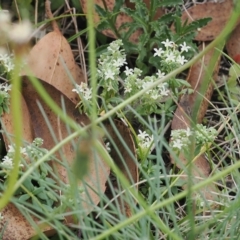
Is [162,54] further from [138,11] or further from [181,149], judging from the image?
[181,149]

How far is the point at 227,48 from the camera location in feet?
5.63

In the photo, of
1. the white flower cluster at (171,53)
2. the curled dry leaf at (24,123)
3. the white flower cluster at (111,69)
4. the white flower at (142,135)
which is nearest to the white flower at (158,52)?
the white flower cluster at (171,53)

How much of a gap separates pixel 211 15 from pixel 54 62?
1.78ft

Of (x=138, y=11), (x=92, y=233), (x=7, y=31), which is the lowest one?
(x=92, y=233)

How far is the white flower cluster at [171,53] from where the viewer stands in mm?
1442

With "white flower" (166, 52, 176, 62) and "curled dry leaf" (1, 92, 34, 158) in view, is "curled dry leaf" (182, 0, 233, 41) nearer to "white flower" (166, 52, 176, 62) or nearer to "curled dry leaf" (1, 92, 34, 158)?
"white flower" (166, 52, 176, 62)

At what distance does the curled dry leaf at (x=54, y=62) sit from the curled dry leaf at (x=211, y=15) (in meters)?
0.41

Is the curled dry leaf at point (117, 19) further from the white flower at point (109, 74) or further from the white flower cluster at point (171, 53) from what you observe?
the white flower at point (109, 74)

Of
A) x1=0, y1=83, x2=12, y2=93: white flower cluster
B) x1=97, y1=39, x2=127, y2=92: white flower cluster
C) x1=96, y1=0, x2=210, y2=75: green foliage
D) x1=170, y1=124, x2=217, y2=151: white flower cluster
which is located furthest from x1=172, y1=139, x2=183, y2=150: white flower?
x1=0, y1=83, x2=12, y2=93: white flower cluster

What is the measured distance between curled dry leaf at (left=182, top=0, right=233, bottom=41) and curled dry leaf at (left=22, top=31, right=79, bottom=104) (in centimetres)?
41

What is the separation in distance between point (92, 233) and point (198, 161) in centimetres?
47

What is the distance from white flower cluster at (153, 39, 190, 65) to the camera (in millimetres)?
1442

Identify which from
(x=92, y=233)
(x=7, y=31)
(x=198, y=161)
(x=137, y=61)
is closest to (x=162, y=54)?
(x=137, y=61)

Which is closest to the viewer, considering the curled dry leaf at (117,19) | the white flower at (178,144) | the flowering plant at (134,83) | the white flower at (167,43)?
the white flower at (178,144)
